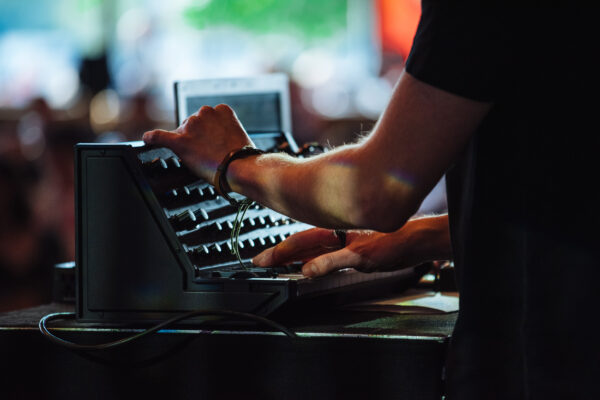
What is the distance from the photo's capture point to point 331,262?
1132mm

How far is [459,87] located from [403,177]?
0.36 ft

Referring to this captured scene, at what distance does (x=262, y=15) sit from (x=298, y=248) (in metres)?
4.97

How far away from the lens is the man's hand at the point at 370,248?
1.17 meters

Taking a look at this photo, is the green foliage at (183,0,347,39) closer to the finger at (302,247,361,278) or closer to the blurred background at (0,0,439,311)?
the blurred background at (0,0,439,311)

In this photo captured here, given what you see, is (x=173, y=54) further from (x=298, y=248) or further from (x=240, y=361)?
(x=240, y=361)

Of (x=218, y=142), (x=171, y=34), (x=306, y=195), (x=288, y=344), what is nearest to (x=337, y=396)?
(x=288, y=344)

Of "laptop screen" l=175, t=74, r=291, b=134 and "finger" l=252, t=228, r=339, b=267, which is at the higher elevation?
"laptop screen" l=175, t=74, r=291, b=134

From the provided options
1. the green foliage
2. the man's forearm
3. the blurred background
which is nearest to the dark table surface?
the man's forearm

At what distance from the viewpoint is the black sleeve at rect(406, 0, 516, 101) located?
854mm

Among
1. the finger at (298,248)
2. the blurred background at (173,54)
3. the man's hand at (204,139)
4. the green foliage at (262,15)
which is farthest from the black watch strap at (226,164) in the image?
the green foliage at (262,15)

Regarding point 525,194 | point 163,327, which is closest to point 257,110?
point 163,327

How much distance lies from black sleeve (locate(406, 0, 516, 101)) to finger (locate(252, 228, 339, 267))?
0.37 metres

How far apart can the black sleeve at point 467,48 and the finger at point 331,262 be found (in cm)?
33

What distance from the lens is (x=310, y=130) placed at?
183 inches
